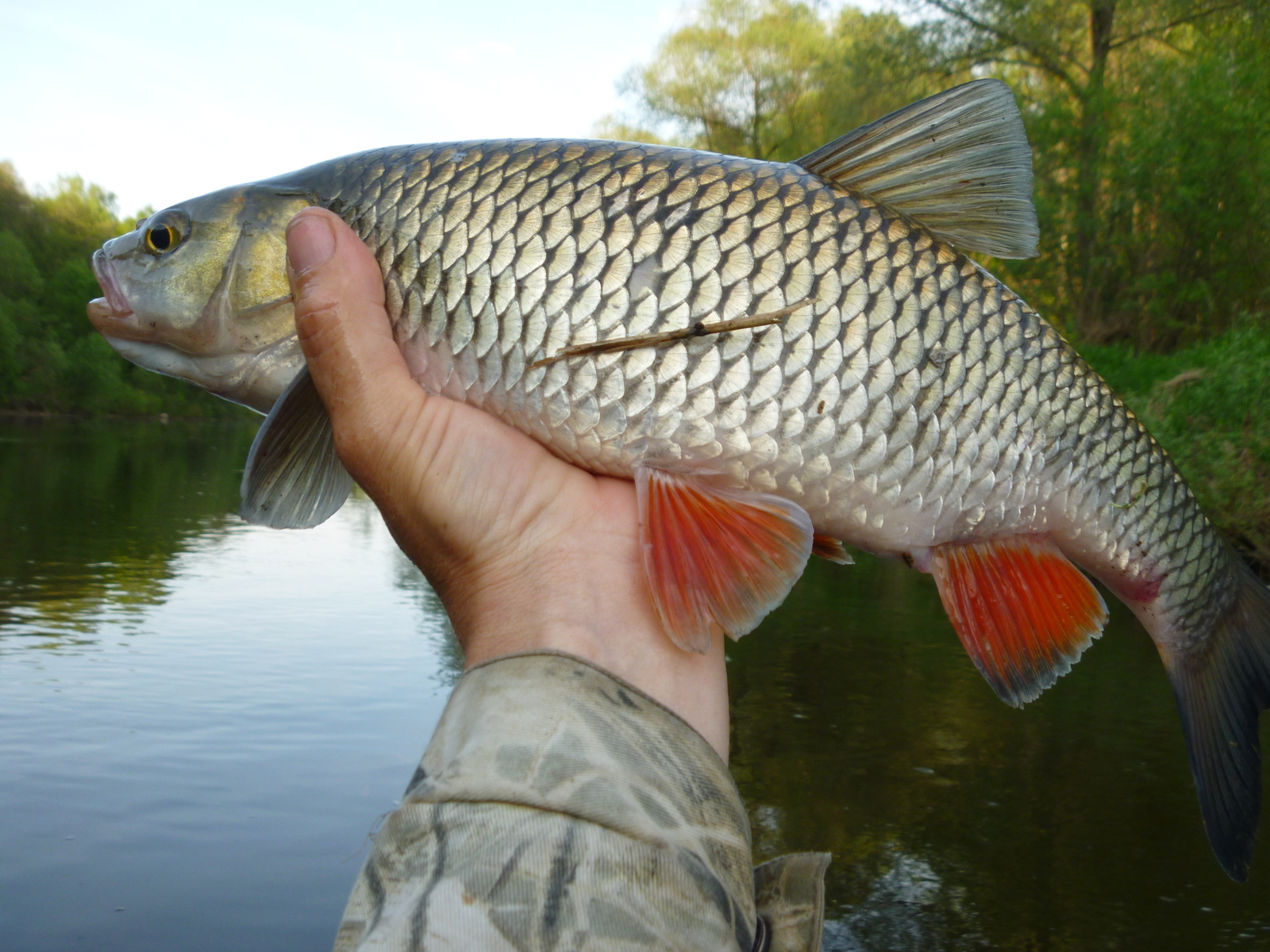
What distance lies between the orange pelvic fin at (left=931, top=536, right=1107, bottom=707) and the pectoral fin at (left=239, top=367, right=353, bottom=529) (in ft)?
4.32

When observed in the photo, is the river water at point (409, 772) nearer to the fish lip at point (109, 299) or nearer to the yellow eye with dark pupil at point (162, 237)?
the fish lip at point (109, 299)

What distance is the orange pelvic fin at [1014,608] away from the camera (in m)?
2.13

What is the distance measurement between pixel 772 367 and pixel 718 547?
1.19 ft

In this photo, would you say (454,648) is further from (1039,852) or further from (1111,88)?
(1111,88)

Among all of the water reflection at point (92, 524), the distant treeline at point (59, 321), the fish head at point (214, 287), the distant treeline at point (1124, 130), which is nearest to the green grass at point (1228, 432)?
the distant treeline at point (1124, 130)

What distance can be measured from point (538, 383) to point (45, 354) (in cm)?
6432

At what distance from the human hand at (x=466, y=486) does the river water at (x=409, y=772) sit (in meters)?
1.90

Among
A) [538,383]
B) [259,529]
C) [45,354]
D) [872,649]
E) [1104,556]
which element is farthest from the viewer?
[45,354]

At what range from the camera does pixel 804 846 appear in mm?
8625

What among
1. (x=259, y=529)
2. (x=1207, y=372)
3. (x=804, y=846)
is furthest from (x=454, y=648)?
(x=259, y=529)

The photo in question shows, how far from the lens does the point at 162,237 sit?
86.0 inches

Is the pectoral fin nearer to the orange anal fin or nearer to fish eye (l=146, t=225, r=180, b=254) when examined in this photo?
fish eye (l=146, t=225, r=180, b=254)

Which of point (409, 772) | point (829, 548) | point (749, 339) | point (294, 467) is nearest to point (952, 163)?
point (749, 339)

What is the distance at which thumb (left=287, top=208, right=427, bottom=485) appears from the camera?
6.46 ft
